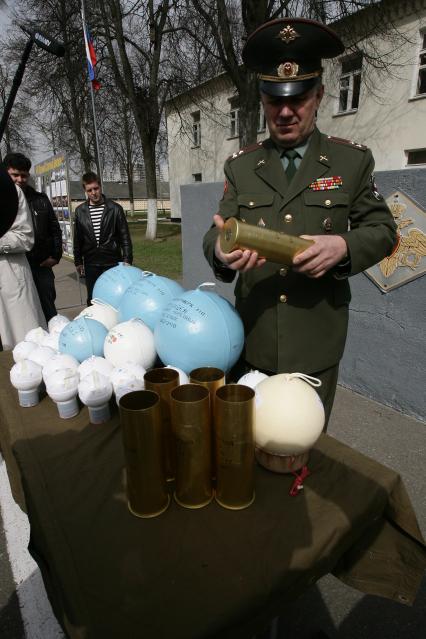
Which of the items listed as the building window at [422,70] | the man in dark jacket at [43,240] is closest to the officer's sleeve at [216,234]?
the man in dark jacket at [43,240]

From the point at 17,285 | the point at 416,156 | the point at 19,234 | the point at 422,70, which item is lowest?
the point at 17,285

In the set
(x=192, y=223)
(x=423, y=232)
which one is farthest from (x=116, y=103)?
(x=423, y=232)

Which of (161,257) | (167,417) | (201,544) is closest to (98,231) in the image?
(167,417)

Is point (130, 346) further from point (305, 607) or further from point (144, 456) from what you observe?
point (305, 607)

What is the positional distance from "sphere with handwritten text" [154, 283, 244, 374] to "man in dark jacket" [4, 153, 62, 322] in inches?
123

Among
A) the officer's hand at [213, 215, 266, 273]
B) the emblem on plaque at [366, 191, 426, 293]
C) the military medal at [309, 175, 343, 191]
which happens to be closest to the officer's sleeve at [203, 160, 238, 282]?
the officer's hand at [213, 215, 266, 273]

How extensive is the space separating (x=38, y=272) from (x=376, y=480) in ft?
13.7

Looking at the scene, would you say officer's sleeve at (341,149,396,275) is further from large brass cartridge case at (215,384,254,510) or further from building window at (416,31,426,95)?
building window at (416,31,426,95)

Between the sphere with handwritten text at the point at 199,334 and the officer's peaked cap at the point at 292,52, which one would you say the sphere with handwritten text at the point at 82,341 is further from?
the officer's peaked cap at the point at 292,52

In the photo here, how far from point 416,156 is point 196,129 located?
13.4 m

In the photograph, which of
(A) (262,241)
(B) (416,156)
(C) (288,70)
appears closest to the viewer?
→ (A) (262,241)

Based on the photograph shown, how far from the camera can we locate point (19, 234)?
3189 mm

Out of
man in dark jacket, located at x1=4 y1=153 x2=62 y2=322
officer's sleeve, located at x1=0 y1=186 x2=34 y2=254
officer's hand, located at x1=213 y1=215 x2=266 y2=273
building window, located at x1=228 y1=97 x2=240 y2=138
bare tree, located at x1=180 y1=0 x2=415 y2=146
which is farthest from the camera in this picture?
building window, located at x1=228 y1=97 x2=240 y2=138

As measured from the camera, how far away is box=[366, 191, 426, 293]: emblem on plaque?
287cm
